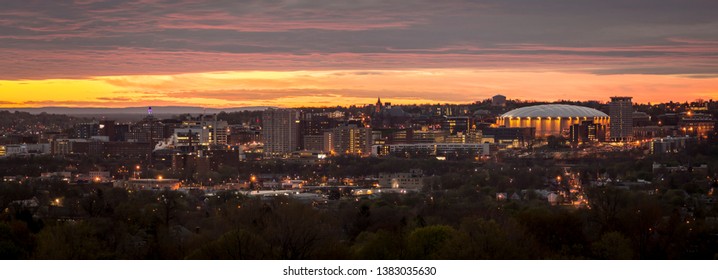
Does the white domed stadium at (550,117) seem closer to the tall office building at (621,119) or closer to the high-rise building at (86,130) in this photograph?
the tall office building at (621,119)

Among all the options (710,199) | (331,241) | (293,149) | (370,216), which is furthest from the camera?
(293,149)

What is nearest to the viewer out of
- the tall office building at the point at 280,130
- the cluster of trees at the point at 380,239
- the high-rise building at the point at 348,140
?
the cluster of trees at the point at 380,239

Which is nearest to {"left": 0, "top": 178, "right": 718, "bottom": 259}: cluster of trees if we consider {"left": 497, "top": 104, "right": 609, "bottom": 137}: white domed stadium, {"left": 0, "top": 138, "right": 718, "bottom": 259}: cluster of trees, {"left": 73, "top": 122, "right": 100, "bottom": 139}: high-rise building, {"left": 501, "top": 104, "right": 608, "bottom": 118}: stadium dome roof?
{"left": 0, "top": 138, "right": 718, "bottom": 259}: cluster of trees

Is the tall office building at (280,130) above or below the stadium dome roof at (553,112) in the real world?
below

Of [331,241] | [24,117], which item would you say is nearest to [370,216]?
[331,241]

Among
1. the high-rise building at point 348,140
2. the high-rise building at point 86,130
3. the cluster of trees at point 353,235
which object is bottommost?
the high-rise building at point 348,140

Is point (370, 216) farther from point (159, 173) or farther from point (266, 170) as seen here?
point (266, 170)

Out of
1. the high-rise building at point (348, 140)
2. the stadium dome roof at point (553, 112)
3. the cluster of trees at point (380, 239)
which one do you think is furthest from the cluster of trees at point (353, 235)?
the stadium dome roof at point (553, 112)
